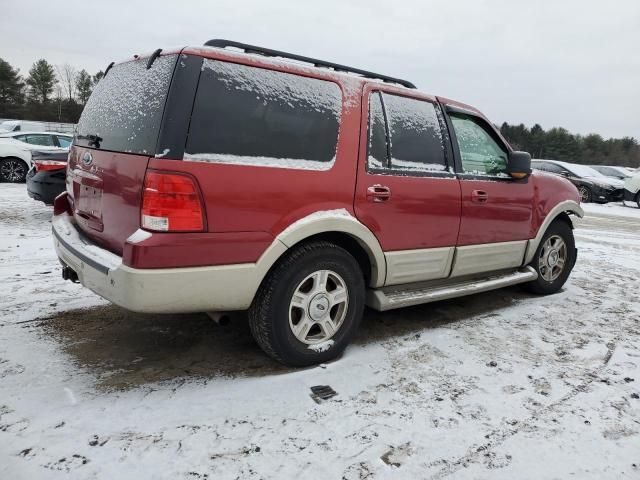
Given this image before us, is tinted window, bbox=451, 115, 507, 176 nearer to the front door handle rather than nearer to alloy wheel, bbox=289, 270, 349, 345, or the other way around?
the front door handle

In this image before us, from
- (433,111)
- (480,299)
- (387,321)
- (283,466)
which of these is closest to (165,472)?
(283,466)

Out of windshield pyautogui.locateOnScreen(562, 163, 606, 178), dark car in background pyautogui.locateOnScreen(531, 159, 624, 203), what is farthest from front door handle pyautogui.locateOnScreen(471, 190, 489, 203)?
windshield pyautogui.locateOnScreen(562, 163, 606, 178)

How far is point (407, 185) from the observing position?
11.0ft

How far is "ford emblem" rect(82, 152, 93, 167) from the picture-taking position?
9.84ft

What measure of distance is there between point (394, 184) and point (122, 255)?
179cm

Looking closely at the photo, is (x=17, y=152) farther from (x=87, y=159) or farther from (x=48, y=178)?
(x=87, y=159)

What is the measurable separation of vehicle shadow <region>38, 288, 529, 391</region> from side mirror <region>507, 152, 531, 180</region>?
1.30 metres

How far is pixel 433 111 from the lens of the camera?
3746 mm

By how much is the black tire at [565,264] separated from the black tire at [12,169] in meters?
12.2

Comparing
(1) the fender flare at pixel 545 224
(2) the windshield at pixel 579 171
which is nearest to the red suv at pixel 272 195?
(1) the fender flare at pixel 545 224

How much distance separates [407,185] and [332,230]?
0.75 m

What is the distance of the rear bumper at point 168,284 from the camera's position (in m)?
2.42

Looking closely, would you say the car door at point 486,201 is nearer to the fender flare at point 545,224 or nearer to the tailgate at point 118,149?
the fender flare at point 545,224

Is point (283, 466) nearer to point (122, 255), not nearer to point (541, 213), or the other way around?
point (122, 255)
